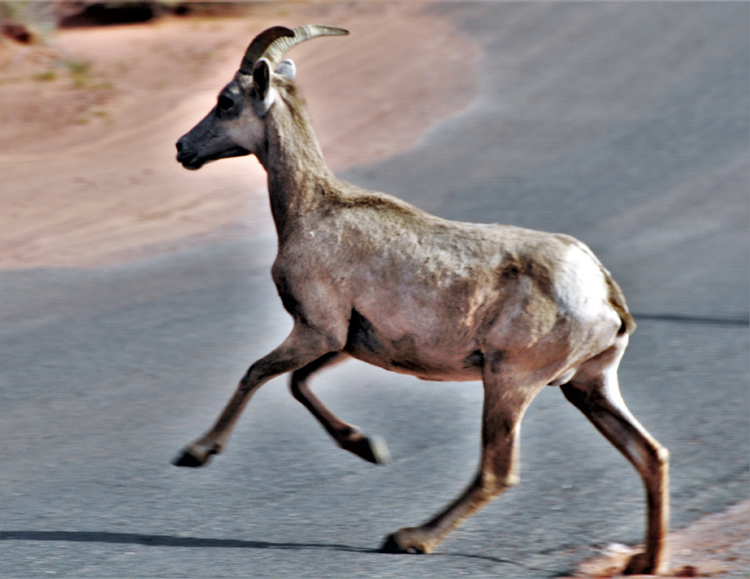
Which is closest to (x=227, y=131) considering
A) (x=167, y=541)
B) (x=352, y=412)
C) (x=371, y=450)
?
(x=371, y=450)

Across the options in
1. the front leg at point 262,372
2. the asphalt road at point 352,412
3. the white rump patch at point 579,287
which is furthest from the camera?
the asphalt road at point 352,412

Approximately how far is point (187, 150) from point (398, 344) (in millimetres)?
1452

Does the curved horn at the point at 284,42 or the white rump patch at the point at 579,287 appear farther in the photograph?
the curved horn at the point at 284,42

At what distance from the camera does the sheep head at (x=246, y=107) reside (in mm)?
4852

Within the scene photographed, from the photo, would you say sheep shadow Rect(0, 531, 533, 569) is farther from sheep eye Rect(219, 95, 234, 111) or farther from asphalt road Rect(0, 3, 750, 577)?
sheep eye Rect(219, 95, 234, 111)

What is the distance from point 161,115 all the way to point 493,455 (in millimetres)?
12498

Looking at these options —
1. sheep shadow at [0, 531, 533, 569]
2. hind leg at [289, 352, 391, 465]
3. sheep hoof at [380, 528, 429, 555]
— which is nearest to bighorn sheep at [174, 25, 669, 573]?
sheep hoof at [380, 528, 429, 555]

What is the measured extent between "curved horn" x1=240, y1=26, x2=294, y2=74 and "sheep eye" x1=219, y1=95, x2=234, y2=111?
153 mm

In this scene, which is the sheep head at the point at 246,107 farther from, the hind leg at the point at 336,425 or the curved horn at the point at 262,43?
the hind leg at the point at 336,425

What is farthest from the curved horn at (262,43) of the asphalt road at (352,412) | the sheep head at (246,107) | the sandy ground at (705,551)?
the sandy ground at (705,551)

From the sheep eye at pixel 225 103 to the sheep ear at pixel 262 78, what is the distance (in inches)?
6.7

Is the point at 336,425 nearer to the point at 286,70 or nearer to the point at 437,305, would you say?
the point at 437,305

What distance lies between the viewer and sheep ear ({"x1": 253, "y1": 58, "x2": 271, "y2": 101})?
4672mm

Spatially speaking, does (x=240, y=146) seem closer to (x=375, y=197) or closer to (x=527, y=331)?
(x=375, y=197)
